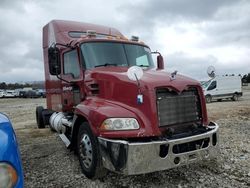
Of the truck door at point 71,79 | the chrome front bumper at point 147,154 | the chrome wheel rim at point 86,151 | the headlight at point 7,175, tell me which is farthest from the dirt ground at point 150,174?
the headlight at point 7,175

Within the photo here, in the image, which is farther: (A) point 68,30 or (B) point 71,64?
(A) point 68,30

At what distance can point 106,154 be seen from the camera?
16.2 ft

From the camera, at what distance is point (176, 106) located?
5.34 meters

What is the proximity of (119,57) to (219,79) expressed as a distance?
21.8 meters

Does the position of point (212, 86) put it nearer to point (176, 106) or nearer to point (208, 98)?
point (208, 98)

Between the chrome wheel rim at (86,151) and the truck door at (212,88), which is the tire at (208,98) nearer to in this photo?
the truck door at (212,88)

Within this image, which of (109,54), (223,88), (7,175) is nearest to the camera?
(7,175)

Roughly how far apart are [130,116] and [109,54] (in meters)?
2.14

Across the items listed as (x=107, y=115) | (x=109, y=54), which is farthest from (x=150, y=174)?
(x=109, y=54)

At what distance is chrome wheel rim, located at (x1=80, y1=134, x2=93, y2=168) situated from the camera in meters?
5.49

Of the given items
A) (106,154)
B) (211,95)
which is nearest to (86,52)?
(106,154)

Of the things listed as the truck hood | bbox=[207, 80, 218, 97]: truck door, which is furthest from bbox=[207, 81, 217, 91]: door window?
the truck hood

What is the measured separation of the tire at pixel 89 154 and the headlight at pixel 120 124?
1.55ft

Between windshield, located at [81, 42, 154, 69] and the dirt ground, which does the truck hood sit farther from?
the dirt ground
